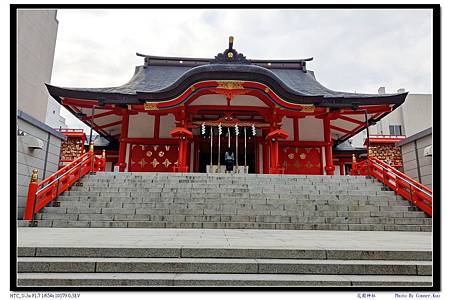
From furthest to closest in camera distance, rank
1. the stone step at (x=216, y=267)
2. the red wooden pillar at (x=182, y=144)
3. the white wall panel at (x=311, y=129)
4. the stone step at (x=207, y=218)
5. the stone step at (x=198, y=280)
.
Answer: the white wall panel at (x=311, y=129) < the red wooden pillar at (x=182, y=144) < the stone step at (x=207, y=218) < the stone step at (x=216, y=267) < the stone step at (x=198, y=280)

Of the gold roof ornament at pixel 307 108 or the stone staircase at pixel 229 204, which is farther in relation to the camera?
the gold roof ornament at pixel 307 108

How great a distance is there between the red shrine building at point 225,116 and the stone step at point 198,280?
9197 millimetres

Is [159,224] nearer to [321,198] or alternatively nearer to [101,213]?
[101,213]

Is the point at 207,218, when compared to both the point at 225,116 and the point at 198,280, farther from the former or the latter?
the point at 225,116

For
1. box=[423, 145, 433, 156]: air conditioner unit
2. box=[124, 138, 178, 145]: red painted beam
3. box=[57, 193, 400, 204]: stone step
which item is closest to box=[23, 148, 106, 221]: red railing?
box=[57, 193, 400, 204]: stone step

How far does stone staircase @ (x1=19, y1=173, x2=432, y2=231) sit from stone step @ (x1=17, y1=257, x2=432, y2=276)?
130 inches

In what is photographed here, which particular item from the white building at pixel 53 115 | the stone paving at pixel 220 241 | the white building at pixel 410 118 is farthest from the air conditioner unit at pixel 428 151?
the white building at pixel 53 115

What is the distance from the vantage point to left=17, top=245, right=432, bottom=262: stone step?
136 inches

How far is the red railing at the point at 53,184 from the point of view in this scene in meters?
6.70

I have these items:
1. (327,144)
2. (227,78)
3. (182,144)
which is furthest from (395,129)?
(182,144)

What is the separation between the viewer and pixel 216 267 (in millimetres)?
3166

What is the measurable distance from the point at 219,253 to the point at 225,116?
417 inches

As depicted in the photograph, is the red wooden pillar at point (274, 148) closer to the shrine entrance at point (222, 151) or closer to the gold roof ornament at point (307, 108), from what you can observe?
the gold roof ornament at point (307, 108)

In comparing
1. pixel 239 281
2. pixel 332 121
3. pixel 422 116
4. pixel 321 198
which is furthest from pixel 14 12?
pixel 422 116
